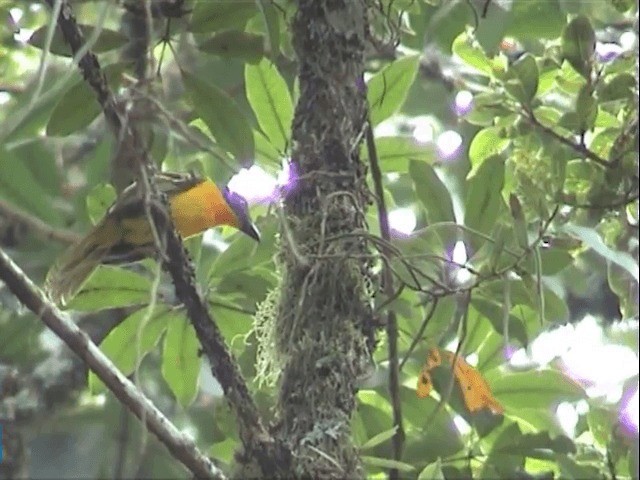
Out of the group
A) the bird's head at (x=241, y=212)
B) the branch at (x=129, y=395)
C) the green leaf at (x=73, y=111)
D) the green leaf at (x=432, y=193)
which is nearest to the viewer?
Result: the branch at (x=129, y=395)

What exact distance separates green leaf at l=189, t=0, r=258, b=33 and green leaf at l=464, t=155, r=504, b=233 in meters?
0.41

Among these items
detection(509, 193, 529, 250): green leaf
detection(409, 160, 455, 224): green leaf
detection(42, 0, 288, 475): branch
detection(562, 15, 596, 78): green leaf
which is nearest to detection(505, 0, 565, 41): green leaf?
detection(562, 15, 596, 78): green leaf

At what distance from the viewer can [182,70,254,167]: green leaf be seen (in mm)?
1577

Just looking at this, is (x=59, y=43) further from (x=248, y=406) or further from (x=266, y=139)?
(x=248, y=406)

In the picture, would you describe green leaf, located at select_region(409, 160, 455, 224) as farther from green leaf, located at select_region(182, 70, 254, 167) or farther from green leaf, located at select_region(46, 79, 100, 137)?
green leaf, located at select_region(46, 79, 100, 137)

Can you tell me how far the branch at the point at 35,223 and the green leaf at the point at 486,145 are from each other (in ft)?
2.18

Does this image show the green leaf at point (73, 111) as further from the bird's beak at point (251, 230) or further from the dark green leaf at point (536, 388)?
the dark green leaf at point (536, 388)

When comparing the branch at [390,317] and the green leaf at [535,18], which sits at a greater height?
the green leaf at [535,18]

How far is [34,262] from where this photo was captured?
6.79ft

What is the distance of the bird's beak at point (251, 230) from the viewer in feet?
5.72

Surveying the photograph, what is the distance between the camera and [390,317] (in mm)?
1541

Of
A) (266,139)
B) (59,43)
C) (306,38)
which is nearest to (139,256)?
(266,139)

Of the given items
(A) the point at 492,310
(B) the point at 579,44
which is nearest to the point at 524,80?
(B) the point at 579,44

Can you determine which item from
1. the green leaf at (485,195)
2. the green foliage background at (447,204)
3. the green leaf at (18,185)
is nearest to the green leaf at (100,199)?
the green foliage background at (447,204)
